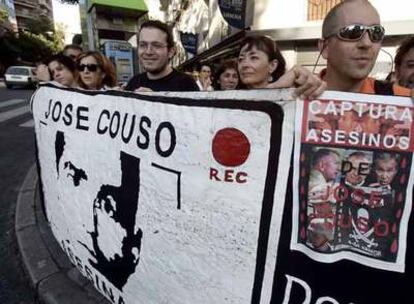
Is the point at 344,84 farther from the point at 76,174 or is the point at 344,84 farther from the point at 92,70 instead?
the point at 92,70

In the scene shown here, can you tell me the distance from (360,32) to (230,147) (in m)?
0.69

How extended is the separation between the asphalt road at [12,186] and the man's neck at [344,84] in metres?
2.35

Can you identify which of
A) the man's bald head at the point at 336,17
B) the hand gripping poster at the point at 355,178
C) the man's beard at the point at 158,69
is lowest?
the hand gripping poster at the point at 355,178

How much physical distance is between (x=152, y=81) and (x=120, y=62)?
45.1 ft

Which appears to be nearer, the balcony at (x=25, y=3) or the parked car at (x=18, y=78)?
the parked car at (x=18, y=78)

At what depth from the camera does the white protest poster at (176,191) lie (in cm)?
132

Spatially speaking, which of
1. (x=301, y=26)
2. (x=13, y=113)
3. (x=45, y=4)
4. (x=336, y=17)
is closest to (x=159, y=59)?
(x=336, y=17)

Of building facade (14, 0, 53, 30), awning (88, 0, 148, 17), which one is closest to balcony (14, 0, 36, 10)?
building facade (14, 0, 53, 30)

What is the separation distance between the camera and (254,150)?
1321 millimetres

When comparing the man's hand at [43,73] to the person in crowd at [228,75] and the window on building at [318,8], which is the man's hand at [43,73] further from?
the window on building at [318,8]

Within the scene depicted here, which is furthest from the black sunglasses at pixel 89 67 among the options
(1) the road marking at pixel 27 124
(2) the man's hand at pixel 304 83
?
(1) the road marking at pixel 27 124

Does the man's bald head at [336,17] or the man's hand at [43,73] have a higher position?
the man's bald head at [336,17]

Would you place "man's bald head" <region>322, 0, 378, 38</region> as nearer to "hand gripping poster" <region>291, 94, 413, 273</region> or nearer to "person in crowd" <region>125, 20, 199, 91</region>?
"hand gripping poster" <region>291, 94, 413, 273</region>

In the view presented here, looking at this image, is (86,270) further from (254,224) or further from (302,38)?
(302,38)
